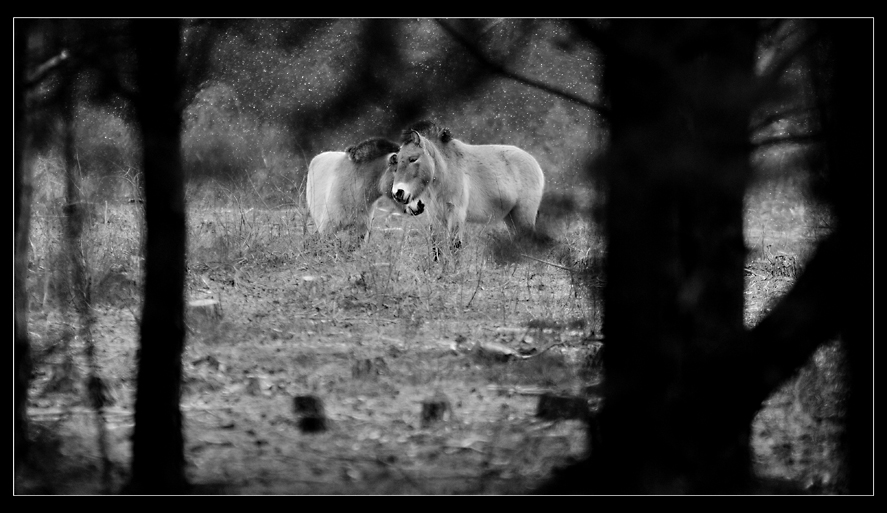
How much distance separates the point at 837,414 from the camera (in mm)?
1971

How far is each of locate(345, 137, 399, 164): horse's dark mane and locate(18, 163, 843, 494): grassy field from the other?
337 mm

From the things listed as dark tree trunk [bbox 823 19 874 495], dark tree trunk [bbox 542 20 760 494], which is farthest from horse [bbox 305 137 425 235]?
dark tree trunk [bbox 823 19 874 495]

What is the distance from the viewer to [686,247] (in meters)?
1.83

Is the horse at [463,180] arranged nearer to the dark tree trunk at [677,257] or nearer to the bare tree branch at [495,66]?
the bare tree branch at [495,66]

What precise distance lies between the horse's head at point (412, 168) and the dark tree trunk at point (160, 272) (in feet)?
2.92

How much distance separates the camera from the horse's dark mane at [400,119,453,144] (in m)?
2.37

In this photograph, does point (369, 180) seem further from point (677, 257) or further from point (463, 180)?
point (677, 257)

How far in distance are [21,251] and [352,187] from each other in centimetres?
117

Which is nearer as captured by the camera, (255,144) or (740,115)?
(740,115)

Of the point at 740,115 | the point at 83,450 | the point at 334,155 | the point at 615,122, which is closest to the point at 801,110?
→ the point at 740,115

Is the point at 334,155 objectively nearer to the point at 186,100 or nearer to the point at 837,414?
the point at 186,100

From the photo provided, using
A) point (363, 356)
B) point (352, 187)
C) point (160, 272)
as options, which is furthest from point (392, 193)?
point (160, 272)

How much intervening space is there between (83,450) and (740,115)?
2.12 meters

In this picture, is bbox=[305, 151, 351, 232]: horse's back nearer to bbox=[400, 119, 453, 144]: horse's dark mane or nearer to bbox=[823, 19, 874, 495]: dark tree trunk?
bbox=[400, 119, 453, 144]: horse's dark mane
